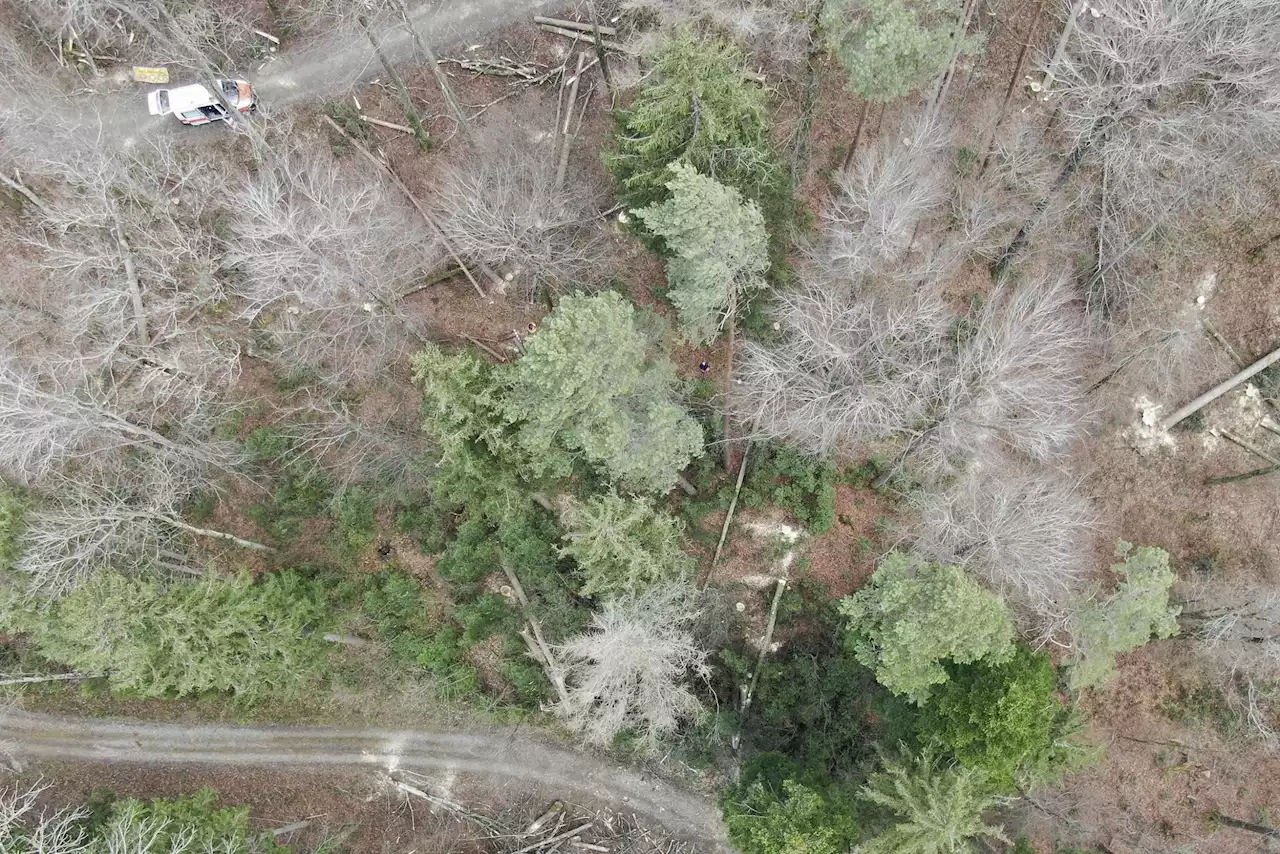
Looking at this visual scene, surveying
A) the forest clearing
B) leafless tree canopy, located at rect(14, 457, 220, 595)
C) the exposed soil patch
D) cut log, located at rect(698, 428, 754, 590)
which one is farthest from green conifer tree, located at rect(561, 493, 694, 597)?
leafless tree canopy, located at rect(14, 457, 220, 595)

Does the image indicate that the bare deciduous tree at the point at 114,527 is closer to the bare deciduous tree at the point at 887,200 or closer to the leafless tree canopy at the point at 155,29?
the leafless tree canopy at the point at 155,29

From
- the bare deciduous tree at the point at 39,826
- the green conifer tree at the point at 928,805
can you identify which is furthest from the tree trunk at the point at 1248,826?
the bare deciduous tree at the point at 39,826

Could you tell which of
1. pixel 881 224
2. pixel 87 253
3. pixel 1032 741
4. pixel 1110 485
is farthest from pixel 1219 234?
pixel 87 253

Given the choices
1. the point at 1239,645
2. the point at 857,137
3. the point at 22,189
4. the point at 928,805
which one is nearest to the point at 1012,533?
the point at 928,805

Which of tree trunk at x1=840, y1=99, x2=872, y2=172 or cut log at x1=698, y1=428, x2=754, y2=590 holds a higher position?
Answer: tree trunk at x1=840, y1=99, x2=872, y2=172

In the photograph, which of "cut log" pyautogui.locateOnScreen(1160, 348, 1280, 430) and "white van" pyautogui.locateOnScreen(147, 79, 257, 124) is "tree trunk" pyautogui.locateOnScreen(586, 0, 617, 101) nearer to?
"white van" pyautogui.locateOnScreen(147, 79, 257, 124)

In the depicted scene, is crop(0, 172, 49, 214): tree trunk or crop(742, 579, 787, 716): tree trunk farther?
crop(742, 579, 787, 716): tree trunk
